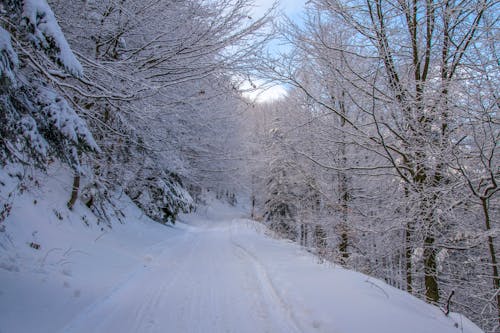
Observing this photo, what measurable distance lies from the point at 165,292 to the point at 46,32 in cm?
413

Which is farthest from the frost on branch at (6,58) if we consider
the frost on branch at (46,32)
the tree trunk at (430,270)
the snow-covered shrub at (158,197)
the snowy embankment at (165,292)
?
the snow-covered shrub at (158,197)

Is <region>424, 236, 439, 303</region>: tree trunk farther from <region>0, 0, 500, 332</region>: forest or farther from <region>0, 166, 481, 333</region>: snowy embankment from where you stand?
<region>0, 166, 481, 333</region>: snowy embankment

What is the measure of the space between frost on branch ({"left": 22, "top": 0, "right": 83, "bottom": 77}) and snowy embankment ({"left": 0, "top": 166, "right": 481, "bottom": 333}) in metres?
2.74

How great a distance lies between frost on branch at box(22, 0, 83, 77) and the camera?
266 cm

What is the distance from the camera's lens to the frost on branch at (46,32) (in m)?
2.66

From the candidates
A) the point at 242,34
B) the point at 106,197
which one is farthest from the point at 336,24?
the point at 106,197

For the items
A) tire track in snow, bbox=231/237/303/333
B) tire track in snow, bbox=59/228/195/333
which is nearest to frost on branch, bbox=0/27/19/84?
tire track in snow, bbox=59/228/195/333

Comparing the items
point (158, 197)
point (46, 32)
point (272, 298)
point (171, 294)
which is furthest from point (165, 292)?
point (158, 197)

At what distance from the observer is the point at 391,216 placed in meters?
5.19

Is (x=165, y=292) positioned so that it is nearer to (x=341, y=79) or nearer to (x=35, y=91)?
(x=35, y=91)

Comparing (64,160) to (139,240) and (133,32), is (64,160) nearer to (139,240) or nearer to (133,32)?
(133,32)

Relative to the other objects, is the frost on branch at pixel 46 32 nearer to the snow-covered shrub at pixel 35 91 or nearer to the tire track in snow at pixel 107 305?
the snow-covered shrub at pixel 35 91

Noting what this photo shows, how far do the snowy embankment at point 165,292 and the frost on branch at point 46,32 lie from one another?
8.97ft

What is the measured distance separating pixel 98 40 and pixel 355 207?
18.9ft
